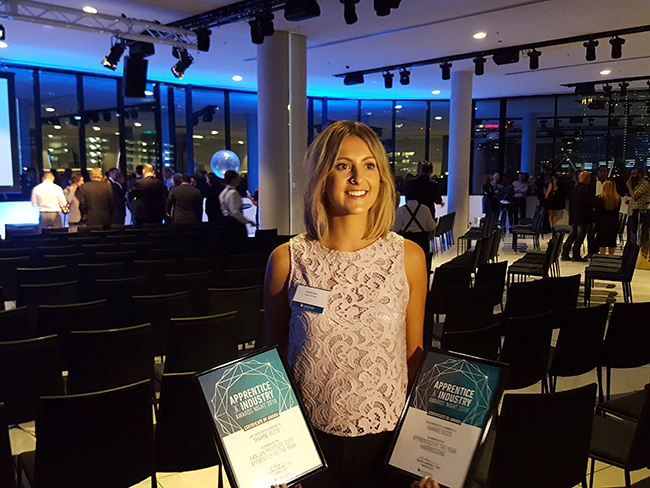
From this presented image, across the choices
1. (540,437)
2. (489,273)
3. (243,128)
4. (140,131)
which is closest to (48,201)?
(140,131)

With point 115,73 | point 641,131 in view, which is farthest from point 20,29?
point 641,131

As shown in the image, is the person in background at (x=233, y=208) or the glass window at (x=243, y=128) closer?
the person in background at (x=233, y=208)

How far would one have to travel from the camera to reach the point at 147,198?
30.9ft

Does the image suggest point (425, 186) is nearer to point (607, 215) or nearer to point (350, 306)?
point (607, 215)

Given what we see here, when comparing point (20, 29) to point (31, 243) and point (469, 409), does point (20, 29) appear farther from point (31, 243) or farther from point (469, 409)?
point (469, 409)

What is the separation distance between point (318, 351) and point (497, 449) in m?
0.89

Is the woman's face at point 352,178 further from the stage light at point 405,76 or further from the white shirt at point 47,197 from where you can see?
the stage light at point 405,76

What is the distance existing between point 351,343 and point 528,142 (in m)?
17.4

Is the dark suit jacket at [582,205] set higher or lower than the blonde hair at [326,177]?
lower

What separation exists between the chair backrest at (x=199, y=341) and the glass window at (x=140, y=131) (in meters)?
12.0

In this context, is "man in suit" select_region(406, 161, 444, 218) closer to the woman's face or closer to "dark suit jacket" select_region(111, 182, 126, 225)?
the woman's face

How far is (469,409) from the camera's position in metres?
1.26

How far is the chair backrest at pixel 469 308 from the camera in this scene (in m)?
3.95

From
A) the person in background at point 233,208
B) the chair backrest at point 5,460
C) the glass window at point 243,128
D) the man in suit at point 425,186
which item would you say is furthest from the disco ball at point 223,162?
the chair backrest at point 5,460
